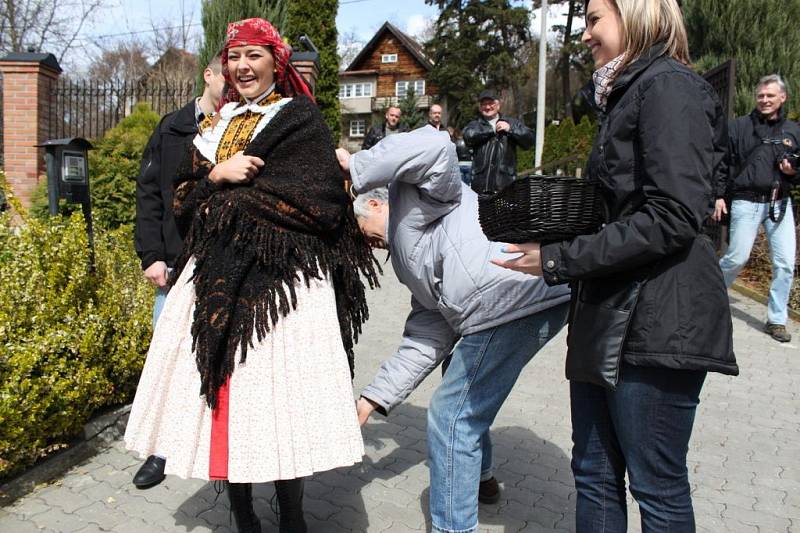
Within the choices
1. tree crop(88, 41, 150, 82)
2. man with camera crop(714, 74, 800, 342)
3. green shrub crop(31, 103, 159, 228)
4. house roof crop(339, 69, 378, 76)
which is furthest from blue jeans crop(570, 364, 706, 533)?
house roof crop(339, 69, 378, 76)

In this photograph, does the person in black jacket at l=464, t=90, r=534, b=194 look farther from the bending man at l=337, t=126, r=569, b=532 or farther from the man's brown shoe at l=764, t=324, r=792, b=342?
the bending man at l=337, t=126, r=569, b=532

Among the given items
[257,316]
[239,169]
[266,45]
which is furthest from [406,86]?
[257,316]

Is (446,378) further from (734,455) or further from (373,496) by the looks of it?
(734,455)

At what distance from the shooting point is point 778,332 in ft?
18.9

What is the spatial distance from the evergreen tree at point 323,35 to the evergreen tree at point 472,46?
21.7 meters

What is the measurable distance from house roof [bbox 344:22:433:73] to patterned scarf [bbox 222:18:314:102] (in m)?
50.0

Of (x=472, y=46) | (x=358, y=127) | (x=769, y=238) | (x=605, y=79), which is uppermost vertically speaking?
(x=472, y=46)

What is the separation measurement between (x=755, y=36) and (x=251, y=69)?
1066cm

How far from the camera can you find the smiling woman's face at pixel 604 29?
1.81 m

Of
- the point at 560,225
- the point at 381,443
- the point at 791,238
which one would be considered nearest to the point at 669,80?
the point at 560,225

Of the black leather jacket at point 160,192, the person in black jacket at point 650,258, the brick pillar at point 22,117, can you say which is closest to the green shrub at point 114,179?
the brick pillar at point 22,117

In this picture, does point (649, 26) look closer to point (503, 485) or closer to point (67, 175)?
point (503, 485)

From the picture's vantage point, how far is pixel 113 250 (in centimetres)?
462

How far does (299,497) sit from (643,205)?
1.68 metres
